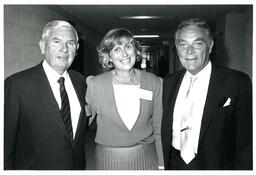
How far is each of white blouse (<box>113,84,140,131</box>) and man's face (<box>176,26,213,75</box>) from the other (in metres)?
0.33

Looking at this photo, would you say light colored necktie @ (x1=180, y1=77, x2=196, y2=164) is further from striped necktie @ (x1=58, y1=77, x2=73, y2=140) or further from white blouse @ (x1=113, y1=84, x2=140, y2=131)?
striped necktie @ (x1=58, y1=77, x2=73, y2=140)

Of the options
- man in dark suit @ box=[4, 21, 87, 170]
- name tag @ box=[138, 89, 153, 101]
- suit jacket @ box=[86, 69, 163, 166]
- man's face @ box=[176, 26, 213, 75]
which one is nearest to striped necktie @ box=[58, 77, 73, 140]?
man in dark suit @ box=[4, 21, 87, 170]

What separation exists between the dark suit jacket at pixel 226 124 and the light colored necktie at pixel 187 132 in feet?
0.16

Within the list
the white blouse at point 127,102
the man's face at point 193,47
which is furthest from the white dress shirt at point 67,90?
the man's face at point 193,47

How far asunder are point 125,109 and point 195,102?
1.30 feet

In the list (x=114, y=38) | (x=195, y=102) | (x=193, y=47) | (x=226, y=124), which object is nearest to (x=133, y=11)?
(x=114, y=38)

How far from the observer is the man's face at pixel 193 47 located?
139 cm

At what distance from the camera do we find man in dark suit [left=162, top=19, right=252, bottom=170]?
135 centimetres

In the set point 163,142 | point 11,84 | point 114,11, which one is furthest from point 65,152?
point 114,11

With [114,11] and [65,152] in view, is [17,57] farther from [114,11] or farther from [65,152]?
[114,11]

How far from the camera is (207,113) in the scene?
4.45ft

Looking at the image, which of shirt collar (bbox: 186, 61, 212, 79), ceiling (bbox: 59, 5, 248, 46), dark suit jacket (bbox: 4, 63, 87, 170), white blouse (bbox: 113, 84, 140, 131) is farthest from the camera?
ceiling (bbox: 59, 5, 248, 46)

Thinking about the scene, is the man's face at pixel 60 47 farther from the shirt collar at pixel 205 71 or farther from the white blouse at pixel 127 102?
the shirt collar at pixel 205 71

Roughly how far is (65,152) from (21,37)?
105cm
